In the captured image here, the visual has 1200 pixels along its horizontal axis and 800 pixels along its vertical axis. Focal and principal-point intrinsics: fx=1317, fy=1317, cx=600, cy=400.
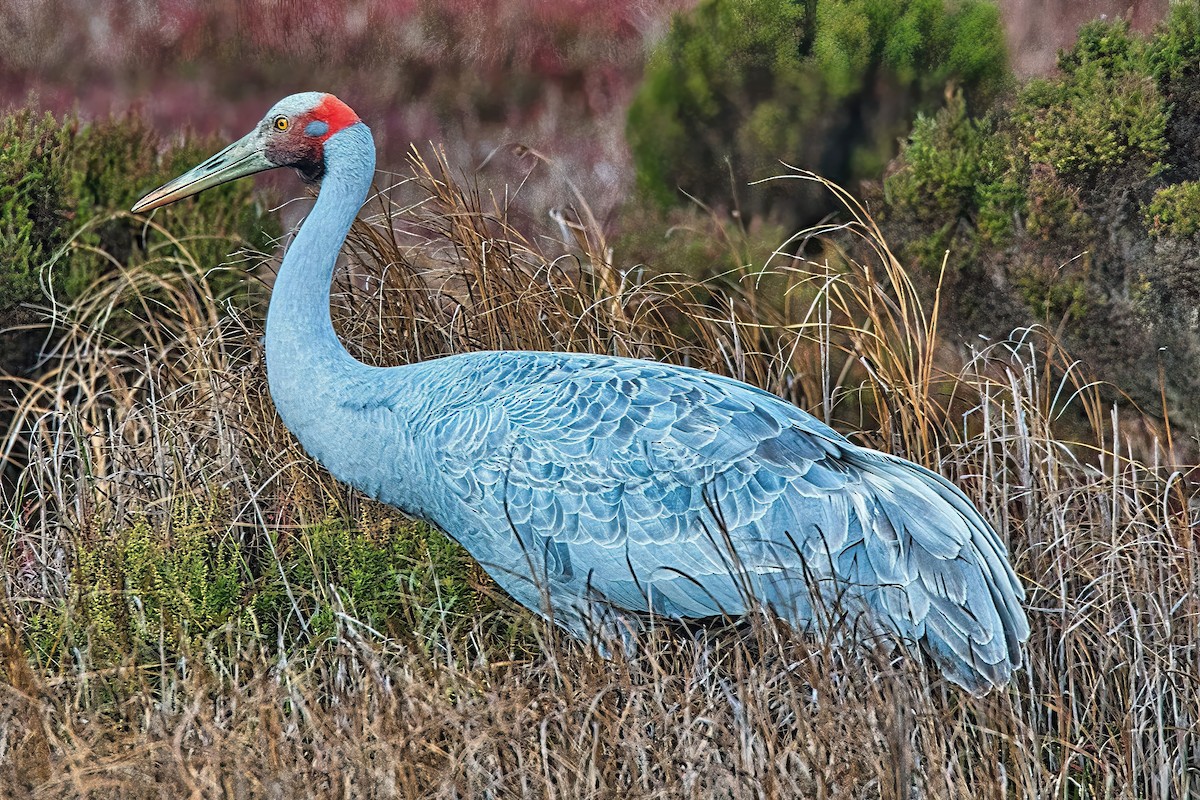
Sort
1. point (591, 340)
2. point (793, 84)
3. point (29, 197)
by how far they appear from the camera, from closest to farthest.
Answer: point (591, 340)
point (29, 197)
point (793, 84)

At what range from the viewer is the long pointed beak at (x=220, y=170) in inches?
134

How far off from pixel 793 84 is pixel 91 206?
2.65 meters

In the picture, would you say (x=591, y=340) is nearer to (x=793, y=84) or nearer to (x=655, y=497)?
(x=655, y=497)

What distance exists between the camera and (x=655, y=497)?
3070 millimetres

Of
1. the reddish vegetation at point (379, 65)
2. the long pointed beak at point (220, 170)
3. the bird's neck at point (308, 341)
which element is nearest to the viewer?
the bird's neck at point (308, 341)

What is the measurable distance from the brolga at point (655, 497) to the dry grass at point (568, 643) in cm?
14

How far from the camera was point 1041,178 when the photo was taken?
4328mm

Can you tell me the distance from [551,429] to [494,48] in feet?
8.71

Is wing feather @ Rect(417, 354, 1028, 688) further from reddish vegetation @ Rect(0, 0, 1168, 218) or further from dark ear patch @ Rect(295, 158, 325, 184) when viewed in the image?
reddish vegetation @ Rect(0, 0, 1168, 218)

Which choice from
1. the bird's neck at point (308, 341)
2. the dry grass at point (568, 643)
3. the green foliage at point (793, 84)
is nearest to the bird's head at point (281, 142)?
the bird's neck at point (308, 341)

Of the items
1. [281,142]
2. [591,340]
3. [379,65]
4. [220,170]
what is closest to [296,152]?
[281,142]

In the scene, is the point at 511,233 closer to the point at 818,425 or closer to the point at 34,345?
the point at 818,425

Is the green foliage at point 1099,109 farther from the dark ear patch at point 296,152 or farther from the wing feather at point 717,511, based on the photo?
the dark ear patch at point 296,152

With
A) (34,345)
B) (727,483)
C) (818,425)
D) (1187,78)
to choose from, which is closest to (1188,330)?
(1187,78)
